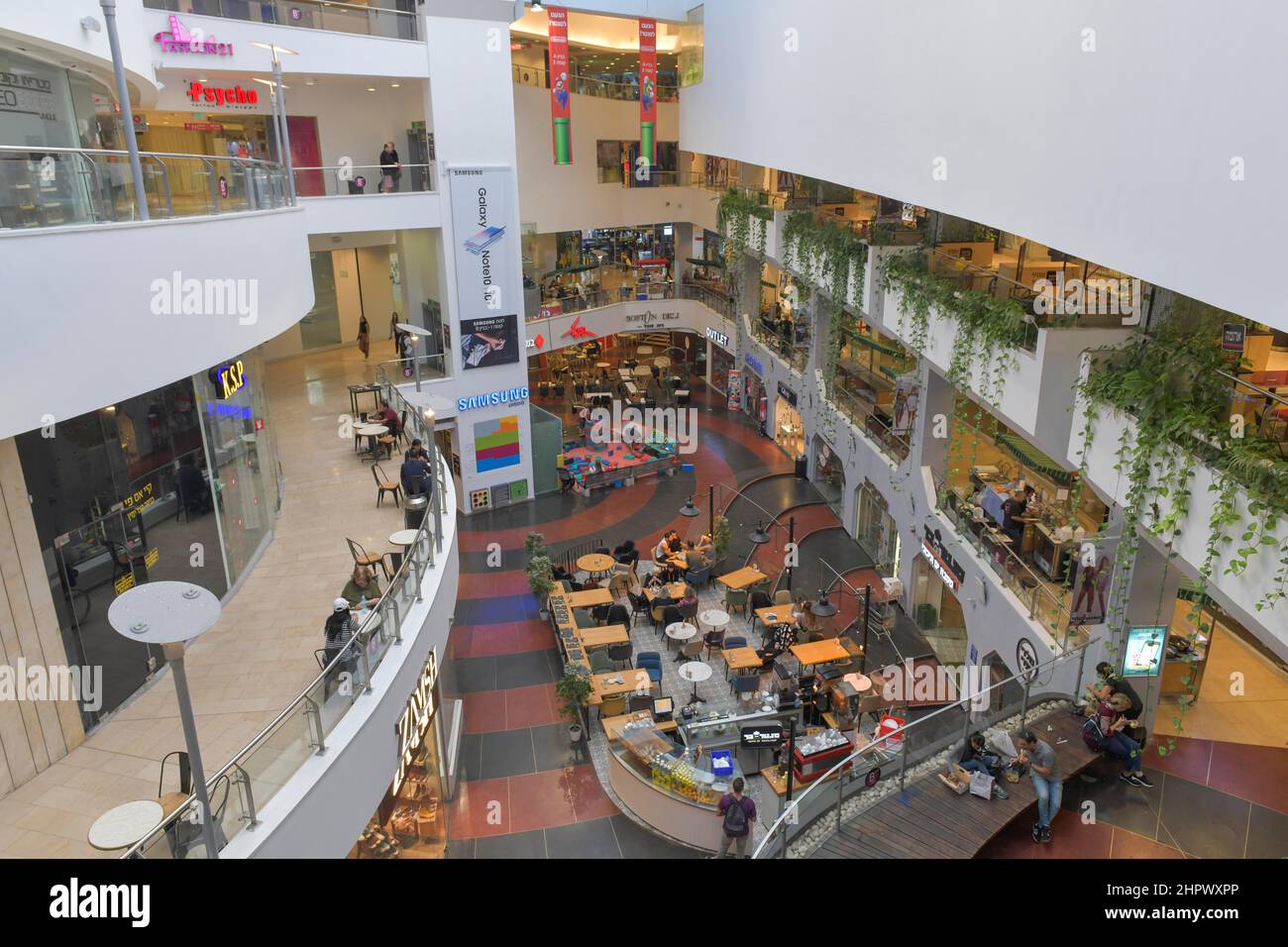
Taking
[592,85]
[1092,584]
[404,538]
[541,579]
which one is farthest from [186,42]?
[1092,584]

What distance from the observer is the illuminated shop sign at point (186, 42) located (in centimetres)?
1586

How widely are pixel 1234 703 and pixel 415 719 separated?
10.7 meters

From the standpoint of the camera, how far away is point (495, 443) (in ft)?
75.6

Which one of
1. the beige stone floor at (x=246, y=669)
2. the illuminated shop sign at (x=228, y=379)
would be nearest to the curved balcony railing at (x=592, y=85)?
the beige stone floor at (x=246, y=669)

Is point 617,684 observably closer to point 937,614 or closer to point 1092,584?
point 937,614

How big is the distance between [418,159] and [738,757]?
16669mm

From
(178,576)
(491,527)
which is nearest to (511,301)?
(491,527)

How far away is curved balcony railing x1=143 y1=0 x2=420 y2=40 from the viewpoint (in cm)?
1628

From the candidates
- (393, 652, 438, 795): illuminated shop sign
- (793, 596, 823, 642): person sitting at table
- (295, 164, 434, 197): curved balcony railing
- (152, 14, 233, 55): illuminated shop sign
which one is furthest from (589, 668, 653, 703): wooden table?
(152, 14, 233, 55): illuminated shop sign

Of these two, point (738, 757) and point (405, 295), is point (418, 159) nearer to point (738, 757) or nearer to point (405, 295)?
point (405, 295)

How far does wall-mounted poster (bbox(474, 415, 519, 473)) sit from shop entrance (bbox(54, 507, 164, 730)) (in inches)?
542

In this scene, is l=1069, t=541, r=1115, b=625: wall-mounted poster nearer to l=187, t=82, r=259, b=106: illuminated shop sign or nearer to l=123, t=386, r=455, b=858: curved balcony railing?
l=123, t=386, r=455, b=858: curved balcony railing

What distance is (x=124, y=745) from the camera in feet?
25.0

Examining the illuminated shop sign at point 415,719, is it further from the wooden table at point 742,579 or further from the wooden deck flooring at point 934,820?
the wooden table at point 742,579
